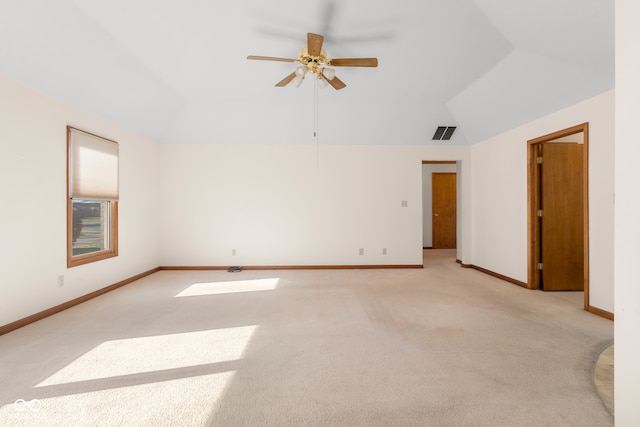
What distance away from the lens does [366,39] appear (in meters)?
3.38

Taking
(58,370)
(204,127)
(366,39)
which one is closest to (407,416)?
(58,370)

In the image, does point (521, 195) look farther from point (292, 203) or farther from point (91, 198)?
point (91, 198)

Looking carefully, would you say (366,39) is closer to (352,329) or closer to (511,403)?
(352,329)

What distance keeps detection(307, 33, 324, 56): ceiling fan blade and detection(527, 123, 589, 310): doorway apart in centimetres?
353

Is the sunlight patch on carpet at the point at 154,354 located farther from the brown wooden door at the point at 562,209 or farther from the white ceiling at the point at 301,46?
the brown wooden door at the point at 562,209

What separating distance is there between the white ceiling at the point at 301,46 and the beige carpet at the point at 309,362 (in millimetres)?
2612

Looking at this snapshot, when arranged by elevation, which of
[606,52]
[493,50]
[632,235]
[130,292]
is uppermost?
[493,50]

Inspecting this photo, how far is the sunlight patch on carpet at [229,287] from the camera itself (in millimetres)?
4301

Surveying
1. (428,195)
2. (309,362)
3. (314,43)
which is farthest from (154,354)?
(428,195)

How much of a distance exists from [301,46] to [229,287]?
3.49 m

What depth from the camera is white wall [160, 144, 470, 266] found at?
5887 millimetres

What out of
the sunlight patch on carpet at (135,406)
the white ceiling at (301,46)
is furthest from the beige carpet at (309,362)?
the white ceiling at (301,46)

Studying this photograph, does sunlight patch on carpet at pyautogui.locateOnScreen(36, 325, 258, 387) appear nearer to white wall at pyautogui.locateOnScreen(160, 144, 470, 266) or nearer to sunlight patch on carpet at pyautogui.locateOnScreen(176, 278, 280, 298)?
sunlight patch on carpet at pyautogui.locateOnScreen(176, 278, 280, 298)

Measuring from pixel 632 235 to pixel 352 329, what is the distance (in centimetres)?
218
